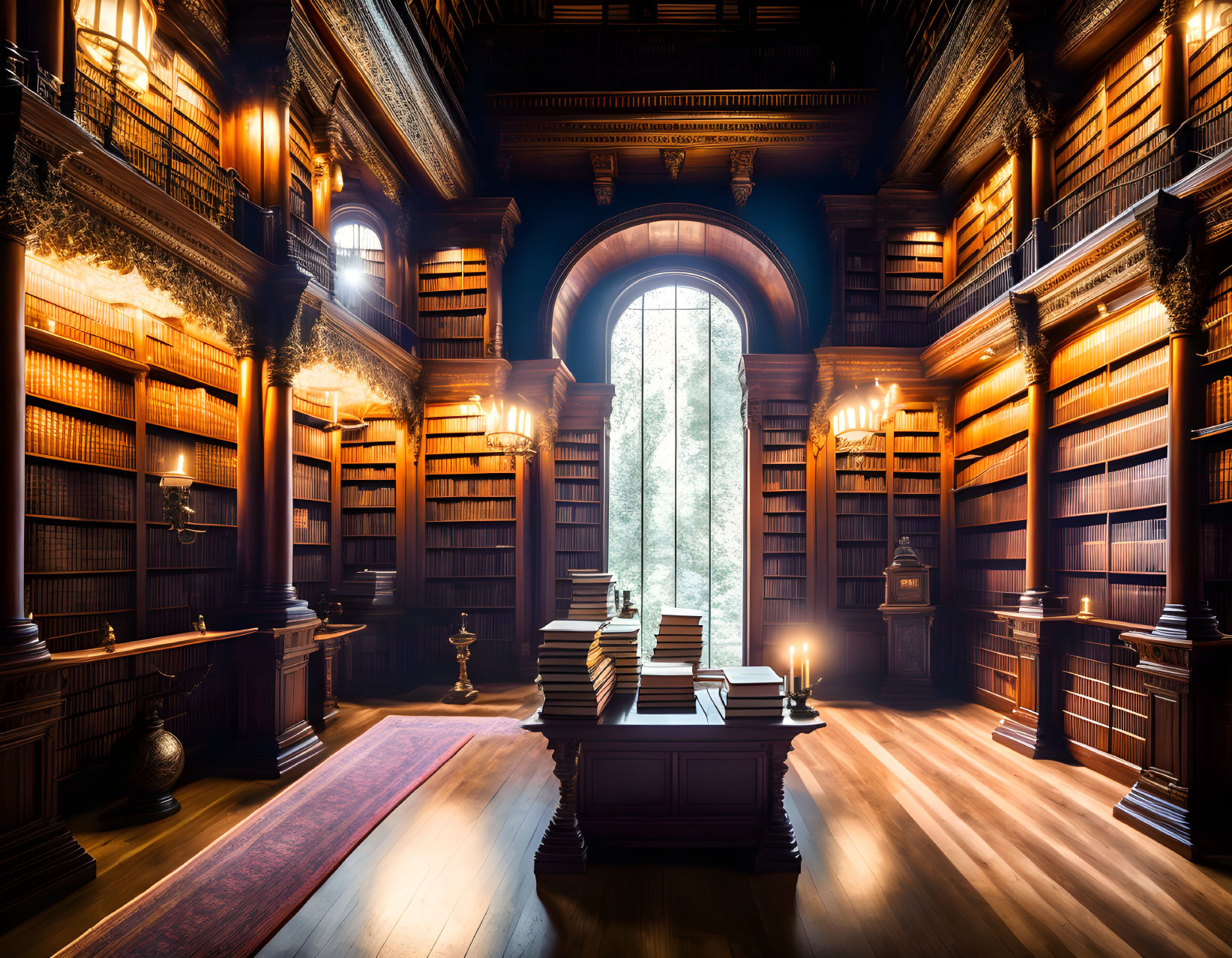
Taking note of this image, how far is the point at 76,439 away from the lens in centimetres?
392

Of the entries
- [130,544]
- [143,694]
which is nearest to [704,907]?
[143,694]

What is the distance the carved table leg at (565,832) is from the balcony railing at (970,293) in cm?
493

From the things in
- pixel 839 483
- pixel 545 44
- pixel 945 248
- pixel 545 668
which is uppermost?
pixel 545 44

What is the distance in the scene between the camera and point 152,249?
3.63 m

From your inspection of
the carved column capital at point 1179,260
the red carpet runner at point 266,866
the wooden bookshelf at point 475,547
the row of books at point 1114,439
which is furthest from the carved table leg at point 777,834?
the wooden bookshelf at point 475,547

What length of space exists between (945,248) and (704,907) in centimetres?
708

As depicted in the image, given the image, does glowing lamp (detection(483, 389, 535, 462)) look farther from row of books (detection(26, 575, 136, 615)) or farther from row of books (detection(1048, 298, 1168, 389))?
row of books (detection(1048, 298, 1168, 389))

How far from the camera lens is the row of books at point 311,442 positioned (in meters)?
6.44

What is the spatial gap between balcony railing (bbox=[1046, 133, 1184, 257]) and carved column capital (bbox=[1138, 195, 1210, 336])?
17 cm

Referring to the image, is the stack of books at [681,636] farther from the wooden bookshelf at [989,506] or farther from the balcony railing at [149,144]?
the wooden bookshelf at [989,506]

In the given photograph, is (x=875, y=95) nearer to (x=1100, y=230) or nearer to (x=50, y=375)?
(x=1100, y=230)

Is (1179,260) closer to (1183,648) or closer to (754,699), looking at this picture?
(1183,648)

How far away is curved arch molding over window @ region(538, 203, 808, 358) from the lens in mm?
7641

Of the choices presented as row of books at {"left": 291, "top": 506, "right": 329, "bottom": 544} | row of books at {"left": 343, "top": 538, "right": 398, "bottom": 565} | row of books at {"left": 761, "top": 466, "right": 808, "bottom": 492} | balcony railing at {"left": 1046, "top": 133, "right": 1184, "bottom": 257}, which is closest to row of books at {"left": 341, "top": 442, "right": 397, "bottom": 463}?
row of books at {"left": 291, "top": 506, "right": 329, "bottom": 544}
